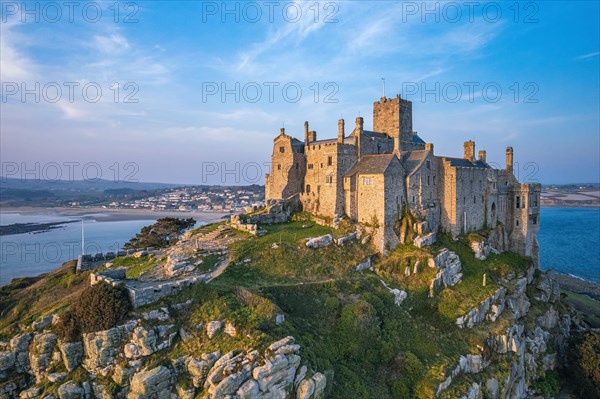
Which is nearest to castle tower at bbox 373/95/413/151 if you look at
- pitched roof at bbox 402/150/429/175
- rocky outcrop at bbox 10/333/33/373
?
pitched roof at bbox 402/150/429/175

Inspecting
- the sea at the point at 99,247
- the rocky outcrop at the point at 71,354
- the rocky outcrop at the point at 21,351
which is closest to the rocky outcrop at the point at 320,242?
the rocky outcrop at the point at 71,354

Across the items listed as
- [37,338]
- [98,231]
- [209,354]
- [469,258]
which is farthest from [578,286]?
[98,231]

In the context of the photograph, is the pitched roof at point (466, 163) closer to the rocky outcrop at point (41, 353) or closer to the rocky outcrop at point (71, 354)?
the rocky outcrop at point (71, 354)

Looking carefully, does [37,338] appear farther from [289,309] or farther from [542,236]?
[542,236]

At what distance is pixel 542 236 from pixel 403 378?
117m

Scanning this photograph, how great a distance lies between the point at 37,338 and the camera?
24422 mm

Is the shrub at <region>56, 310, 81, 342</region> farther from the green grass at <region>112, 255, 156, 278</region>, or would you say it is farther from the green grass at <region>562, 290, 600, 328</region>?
the green grass at <region>562, 290, 600, 328</region>

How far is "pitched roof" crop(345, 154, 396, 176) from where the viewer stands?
37.5 metres

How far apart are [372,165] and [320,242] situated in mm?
10303

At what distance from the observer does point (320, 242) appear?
112ft

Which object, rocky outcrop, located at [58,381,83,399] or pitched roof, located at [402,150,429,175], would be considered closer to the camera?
rocky outcrop, located at [58,381,83,399]

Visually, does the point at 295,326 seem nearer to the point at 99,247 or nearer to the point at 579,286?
the point at 579,286

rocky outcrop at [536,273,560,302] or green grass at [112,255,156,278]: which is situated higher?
green grass at [112,255,156,278]

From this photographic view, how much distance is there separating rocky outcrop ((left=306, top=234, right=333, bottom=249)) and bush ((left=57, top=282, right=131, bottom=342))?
50.8 ft
